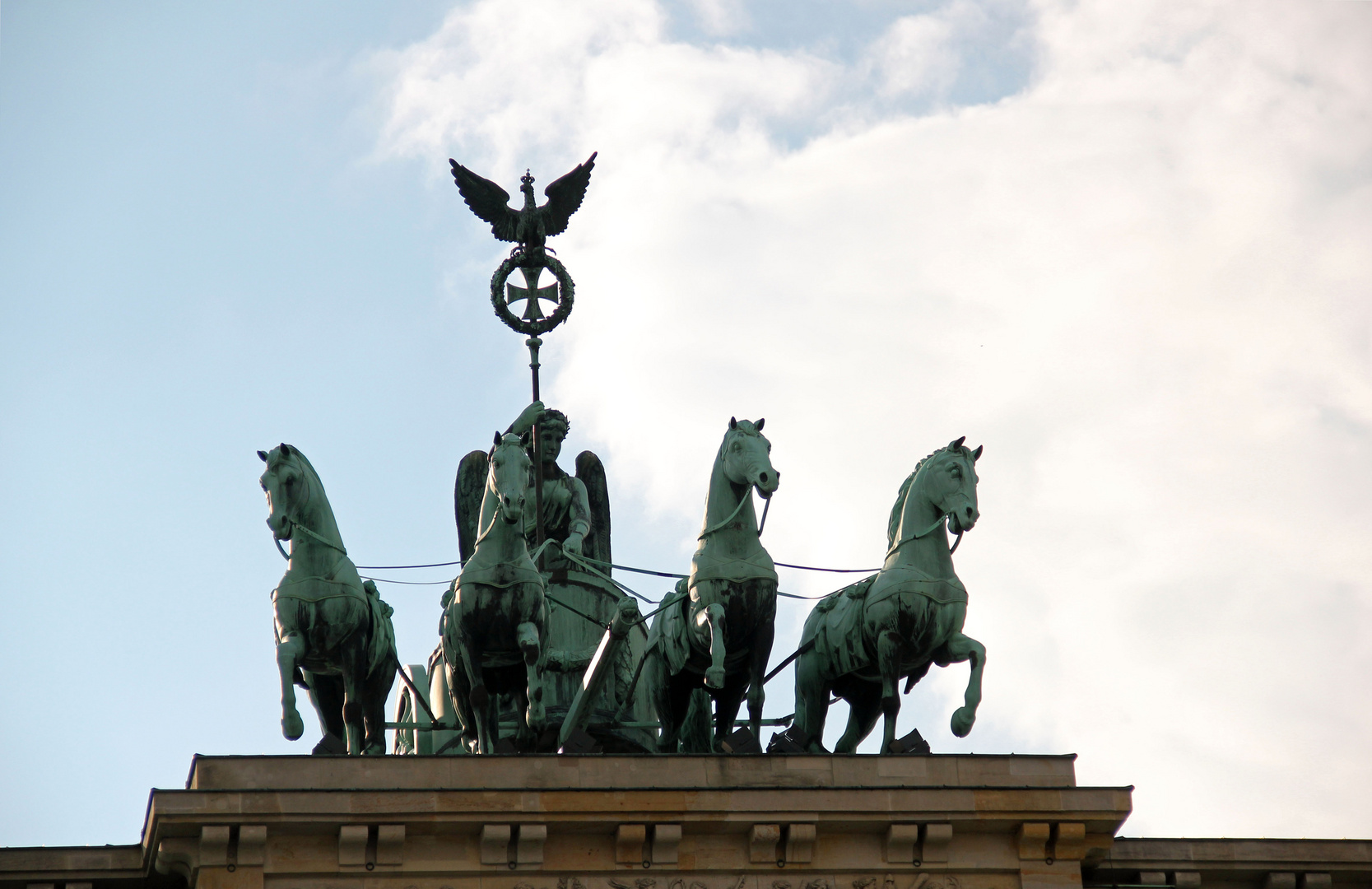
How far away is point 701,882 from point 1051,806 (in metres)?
3.01

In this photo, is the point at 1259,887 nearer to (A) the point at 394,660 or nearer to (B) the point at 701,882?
(B) the point at 701,882

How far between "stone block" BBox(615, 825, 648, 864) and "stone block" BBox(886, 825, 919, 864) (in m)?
2.01

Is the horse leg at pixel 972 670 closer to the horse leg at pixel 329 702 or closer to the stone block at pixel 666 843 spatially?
the stone block at pixel 666 843

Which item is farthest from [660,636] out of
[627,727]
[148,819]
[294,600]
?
[148,819]

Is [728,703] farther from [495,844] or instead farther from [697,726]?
[495,844]

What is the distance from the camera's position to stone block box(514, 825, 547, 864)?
23.6 meters

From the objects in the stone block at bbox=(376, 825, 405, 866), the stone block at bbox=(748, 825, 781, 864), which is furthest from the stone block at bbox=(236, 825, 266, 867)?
the stone block at bbox=(748, 825, 781, 864)

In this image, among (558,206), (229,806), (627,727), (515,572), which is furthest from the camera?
(558,206)

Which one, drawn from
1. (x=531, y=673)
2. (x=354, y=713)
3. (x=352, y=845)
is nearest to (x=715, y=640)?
(x=531, y=673)

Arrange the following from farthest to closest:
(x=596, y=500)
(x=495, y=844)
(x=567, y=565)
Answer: (x=596, y=500)
(x=567, y=565)
(x=495, y=844)

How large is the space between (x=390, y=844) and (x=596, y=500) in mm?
7147

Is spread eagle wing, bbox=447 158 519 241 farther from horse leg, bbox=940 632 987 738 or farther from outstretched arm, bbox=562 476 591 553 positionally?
horse leg, bbox=940 632 987 738

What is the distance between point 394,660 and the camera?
25.7m

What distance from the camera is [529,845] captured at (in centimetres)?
2364
